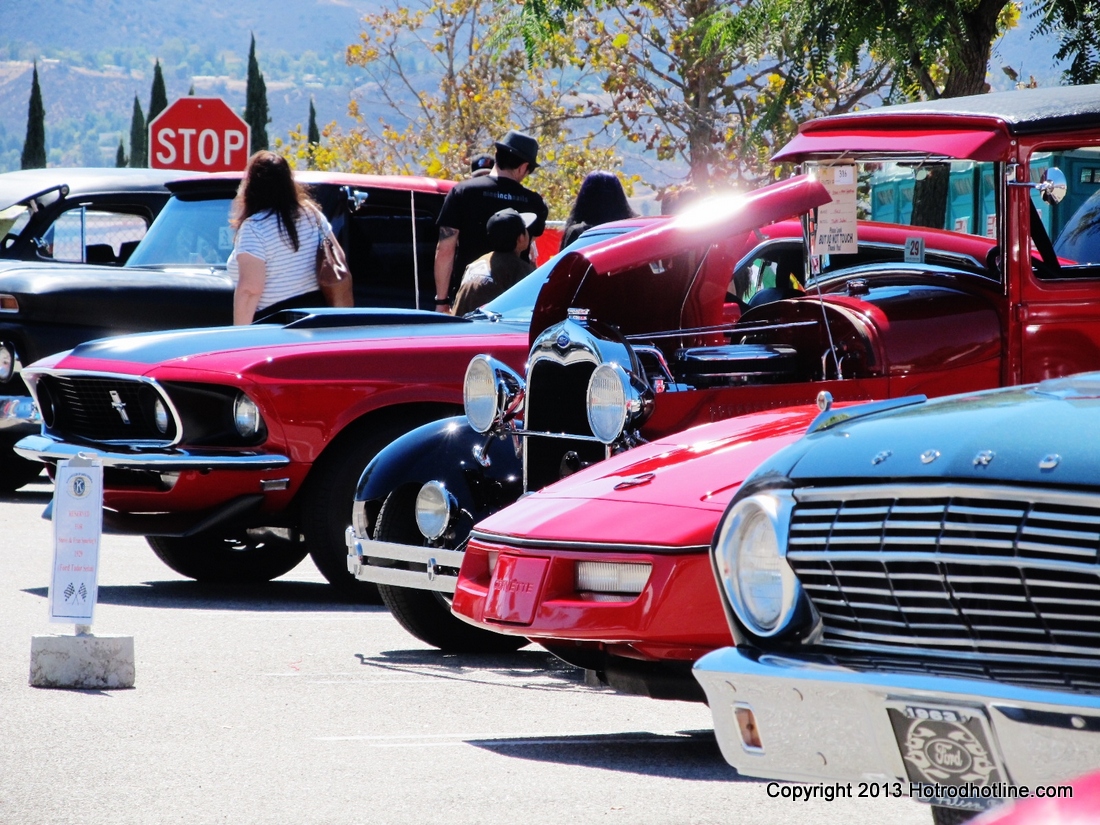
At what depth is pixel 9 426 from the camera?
10742 millimetres

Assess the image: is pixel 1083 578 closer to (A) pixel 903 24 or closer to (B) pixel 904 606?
(B) pixel 904 606

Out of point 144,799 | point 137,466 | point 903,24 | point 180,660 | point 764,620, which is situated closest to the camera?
point 764,620

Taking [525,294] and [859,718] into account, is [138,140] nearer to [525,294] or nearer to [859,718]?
[525,294]

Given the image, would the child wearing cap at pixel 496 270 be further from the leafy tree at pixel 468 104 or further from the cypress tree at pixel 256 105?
the cypress tree at pixel 256 105

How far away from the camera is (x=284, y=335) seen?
7.37 m

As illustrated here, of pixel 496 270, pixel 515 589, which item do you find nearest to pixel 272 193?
pixel 496 270

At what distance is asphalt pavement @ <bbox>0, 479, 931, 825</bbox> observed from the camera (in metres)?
3.96

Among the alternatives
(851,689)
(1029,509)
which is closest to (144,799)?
(851,689)

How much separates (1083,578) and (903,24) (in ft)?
25.2

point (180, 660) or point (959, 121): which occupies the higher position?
point (959, 121)

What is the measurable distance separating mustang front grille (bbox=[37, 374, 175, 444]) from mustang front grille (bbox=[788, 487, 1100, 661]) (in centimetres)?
468

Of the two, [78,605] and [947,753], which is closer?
[947,753]

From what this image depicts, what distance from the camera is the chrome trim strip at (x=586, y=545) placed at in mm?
4094

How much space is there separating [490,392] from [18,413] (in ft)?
18.9
